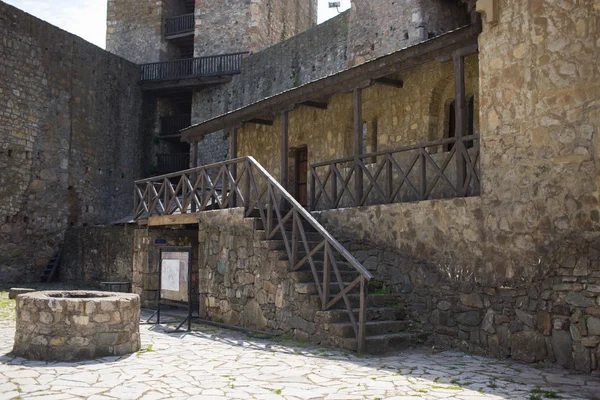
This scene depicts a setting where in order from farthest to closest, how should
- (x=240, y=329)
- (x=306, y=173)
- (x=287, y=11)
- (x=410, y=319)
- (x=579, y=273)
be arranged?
(x=287, y=11)
(x=306, y=173)
(x=240, y=329)
(x=410, y=319)
(x=579, y=273)

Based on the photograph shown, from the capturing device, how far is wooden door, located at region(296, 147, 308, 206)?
13117 mm

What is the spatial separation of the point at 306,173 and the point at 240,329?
5.24 metres

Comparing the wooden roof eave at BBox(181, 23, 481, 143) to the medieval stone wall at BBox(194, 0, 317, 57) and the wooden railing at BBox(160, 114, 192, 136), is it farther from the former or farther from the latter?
the medieval stone wall at BBox(194, 0, 317, 57)

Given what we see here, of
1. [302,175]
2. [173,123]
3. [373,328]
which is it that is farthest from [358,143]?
[173,123]

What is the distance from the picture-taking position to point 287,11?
2478cm

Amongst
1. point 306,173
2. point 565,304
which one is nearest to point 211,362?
point 565,304

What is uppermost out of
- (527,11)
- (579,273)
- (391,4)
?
(391,4)

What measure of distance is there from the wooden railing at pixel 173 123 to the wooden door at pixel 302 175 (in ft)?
33.1

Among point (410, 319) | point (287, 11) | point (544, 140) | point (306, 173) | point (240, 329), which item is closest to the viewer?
point (544, 140)

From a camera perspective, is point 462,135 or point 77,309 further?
point 462,135

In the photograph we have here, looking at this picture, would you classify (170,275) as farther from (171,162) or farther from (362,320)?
(171,162)

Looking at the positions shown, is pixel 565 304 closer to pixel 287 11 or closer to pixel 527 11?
pixel 527 11

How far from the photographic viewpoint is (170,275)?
9.06 m

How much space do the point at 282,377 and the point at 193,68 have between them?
1853 cm
